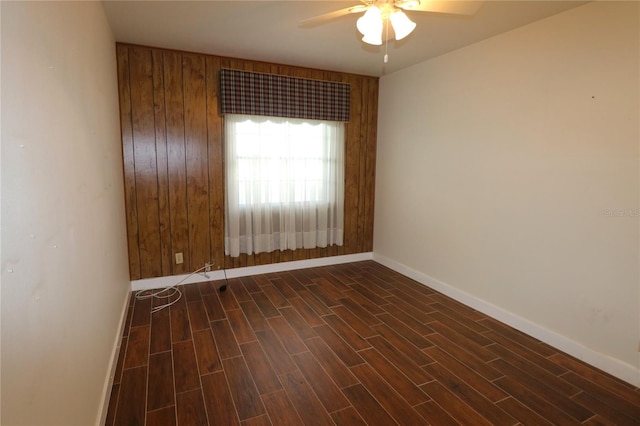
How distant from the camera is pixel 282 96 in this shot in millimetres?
3797

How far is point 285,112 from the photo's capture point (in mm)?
3836

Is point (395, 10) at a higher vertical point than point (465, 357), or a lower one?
higher

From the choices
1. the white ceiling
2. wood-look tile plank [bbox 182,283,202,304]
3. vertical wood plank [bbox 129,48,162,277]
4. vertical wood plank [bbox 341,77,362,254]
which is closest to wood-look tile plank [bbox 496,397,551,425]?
the white ceiling

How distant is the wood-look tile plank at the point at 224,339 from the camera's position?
7.93ft

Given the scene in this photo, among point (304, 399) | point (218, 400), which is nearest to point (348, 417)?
point (304, 399)

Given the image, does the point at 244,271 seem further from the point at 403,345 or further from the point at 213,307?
the point at 403,345

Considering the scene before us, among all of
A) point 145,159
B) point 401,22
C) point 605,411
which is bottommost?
point 605,411

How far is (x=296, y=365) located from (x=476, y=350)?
134 cm

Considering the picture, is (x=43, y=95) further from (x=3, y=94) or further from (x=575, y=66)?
(x=575, y=66)

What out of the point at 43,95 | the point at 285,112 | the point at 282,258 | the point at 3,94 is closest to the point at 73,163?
the point at 43,95

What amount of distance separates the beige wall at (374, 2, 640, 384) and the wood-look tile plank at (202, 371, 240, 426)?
236 cm

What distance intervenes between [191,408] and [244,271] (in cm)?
214

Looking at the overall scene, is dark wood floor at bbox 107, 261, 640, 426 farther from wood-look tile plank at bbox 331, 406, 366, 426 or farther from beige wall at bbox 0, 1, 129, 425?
beige wall at bbox 0, 1, 129, 425

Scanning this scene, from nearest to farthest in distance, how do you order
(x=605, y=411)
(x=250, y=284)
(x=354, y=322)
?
(x=605, y=411) → (x=354, y=322) → (x=250, y=284)
